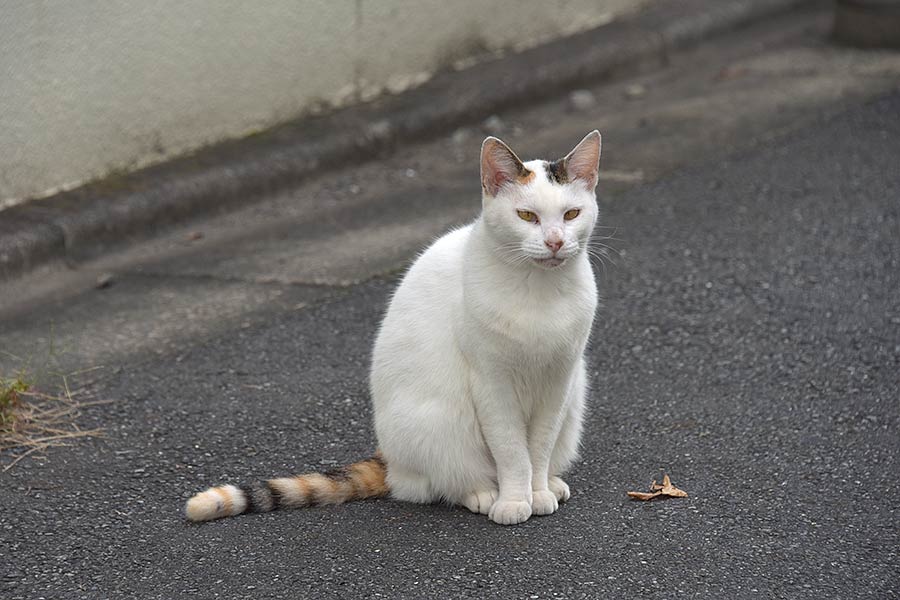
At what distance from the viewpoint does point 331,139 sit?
6.39m

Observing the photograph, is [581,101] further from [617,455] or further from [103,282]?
[617,455]

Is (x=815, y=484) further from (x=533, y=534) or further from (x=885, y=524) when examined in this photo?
(x=533, y=534)

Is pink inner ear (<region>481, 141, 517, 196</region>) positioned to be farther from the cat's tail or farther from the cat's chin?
the cat's tail

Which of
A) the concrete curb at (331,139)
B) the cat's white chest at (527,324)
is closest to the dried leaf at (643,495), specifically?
the cat's white chest at (527,324)

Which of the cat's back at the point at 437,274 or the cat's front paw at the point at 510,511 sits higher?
the cat's back at the point at 437,274

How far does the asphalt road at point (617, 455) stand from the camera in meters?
3.17

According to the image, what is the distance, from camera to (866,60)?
7.99 metres

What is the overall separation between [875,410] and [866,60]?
459cm

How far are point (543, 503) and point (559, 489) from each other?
118 millimetres

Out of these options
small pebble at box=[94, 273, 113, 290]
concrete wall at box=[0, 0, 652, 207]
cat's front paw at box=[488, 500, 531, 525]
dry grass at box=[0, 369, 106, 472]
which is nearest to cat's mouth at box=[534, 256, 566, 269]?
cat's front paw at box=[488, 500, 531, 525]

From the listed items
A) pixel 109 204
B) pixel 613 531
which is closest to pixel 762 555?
pixel 613 531

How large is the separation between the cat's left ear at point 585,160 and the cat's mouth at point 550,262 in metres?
0.23

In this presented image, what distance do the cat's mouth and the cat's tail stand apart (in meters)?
0.81

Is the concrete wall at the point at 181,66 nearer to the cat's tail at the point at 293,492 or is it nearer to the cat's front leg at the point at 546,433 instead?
the cat's tail at the point at 293,492
